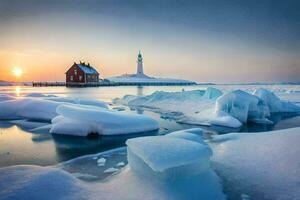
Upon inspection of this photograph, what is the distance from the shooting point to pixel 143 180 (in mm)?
3863

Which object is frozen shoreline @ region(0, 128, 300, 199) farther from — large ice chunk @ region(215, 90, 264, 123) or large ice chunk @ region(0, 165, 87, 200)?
large ice chunk @ region(215, 90, 264, 123)

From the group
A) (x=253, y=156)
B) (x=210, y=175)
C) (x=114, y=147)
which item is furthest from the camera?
(x=114, y=147)

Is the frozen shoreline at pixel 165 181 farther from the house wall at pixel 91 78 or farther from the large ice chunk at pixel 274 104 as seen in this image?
the house wall at pixel 91 78

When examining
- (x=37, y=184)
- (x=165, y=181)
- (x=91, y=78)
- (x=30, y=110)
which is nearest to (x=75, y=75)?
(x=91, y=78)

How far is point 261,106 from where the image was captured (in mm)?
13016

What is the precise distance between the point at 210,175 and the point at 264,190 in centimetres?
90

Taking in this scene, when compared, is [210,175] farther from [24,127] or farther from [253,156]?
[24,127]

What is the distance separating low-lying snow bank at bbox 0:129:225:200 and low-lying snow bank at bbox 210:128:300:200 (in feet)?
1.63

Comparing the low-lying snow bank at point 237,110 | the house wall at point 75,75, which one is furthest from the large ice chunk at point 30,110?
the house wall at point 75,75

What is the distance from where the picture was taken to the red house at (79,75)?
5231cm

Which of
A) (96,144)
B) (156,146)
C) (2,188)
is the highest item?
(156,146)

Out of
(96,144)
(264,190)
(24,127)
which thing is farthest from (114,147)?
(24,127)

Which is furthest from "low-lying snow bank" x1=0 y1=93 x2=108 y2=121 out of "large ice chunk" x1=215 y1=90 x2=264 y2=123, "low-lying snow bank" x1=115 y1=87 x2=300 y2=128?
"large ice chunk" x1=215 y1=90 x2=264 y2=123

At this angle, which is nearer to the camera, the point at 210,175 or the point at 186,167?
the point at 186,167
